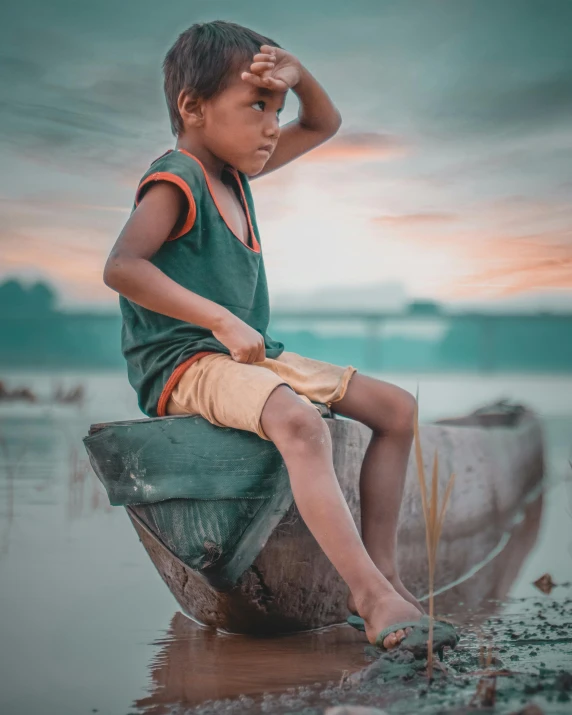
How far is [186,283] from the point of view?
2.20 metres

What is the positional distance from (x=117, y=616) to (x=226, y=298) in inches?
33.3

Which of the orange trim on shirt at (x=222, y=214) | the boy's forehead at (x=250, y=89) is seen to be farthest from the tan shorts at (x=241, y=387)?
the boy's forehead at (x=250, y=89)

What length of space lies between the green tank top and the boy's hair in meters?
0.17

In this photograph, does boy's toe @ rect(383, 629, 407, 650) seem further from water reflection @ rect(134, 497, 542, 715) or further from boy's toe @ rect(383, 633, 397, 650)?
water reflection @ rect(134, 497, 542, 715)

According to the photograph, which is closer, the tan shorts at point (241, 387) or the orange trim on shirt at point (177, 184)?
the tan shorts at point (241, 387)

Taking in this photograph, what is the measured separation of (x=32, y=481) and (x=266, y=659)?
2.54 m

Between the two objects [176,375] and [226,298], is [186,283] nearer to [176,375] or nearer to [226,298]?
[226,298]

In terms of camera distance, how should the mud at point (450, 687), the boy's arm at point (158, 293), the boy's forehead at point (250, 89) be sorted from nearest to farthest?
the mud at point (450, 687) < the boy's arm at point (158, 293) < the boy's forehead at point (250, 89)

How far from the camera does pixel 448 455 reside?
10.3 feet

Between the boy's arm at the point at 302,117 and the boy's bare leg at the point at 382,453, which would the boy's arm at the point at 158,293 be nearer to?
the boy's bare leg at the point at 382,453

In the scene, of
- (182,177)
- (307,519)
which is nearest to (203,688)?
(307,519)

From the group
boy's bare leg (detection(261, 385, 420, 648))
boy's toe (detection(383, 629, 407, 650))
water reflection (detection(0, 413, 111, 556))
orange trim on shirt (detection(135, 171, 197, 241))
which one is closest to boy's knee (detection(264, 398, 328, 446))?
boy's bare leg (detection(261, 385, 420, 648))

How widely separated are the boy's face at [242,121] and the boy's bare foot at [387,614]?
111 cm

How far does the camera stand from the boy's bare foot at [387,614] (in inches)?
69.1
